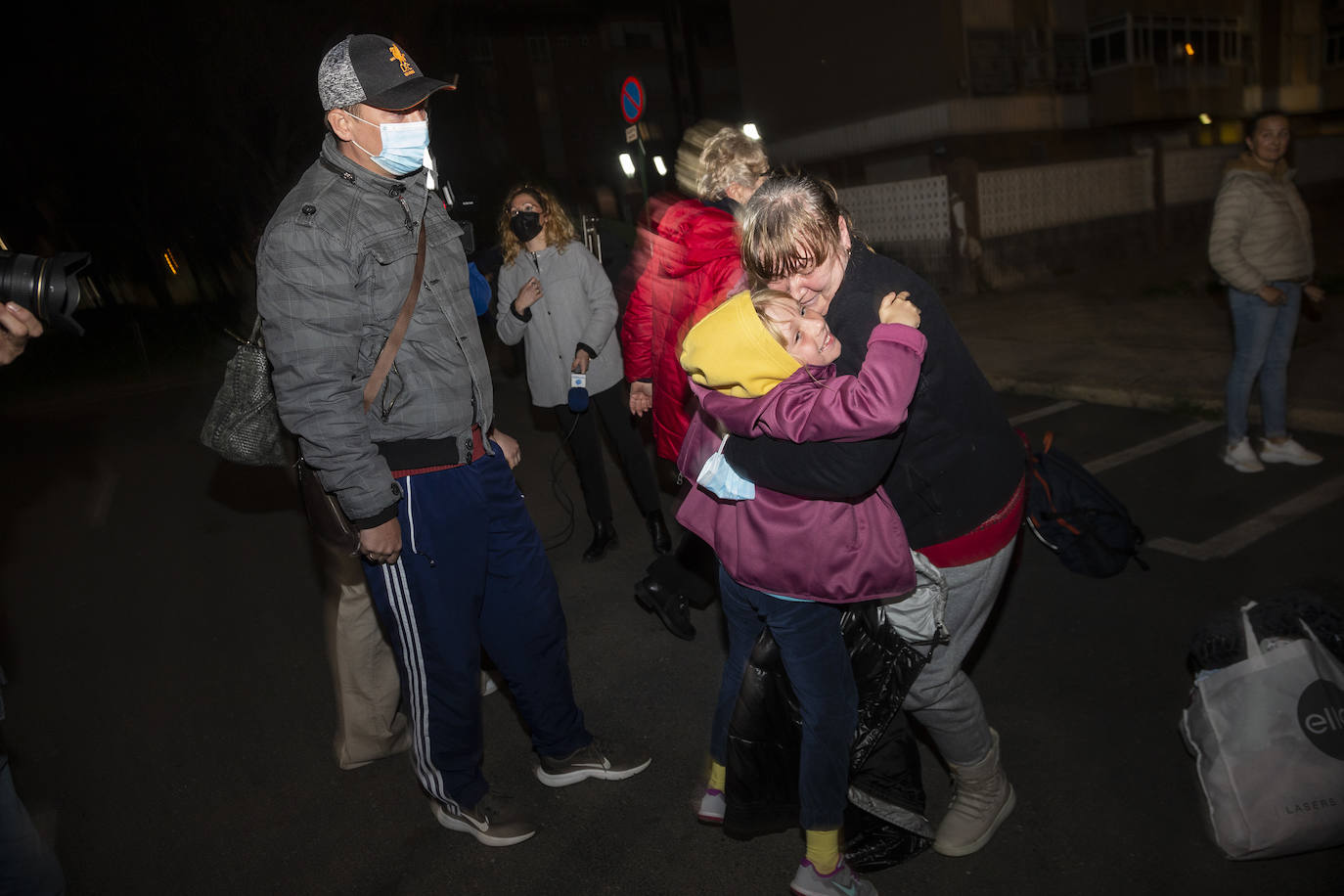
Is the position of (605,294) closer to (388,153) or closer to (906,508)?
(388,153)

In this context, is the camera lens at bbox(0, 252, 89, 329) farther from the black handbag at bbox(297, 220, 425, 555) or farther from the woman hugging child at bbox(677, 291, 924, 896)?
the woman hugging child at bbox(677, 291, 924, 896)

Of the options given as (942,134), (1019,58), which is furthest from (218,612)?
(1019,58)

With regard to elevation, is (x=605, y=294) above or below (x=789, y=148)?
below

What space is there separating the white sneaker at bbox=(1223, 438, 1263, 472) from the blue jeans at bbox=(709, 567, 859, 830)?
4121mm

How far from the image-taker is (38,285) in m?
2.15

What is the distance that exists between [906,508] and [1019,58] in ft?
72.3

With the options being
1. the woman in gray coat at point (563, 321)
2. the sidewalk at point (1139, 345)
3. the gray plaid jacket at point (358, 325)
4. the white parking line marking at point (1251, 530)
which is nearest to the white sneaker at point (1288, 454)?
the white parking line marking at point (1251, 530)

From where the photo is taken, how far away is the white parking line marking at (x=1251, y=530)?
438cm

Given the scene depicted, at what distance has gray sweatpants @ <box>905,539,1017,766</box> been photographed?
2.46 meters

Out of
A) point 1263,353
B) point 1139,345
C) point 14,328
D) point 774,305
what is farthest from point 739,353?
point 1139,345

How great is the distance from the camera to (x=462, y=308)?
2.75 metres

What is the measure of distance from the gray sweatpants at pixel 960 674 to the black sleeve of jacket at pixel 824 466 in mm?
550

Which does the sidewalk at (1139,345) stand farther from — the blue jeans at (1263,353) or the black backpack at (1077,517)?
the black backpack at (1077,517)

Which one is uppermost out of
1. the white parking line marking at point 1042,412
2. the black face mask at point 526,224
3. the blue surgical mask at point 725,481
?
the black face mask at point 526,224
